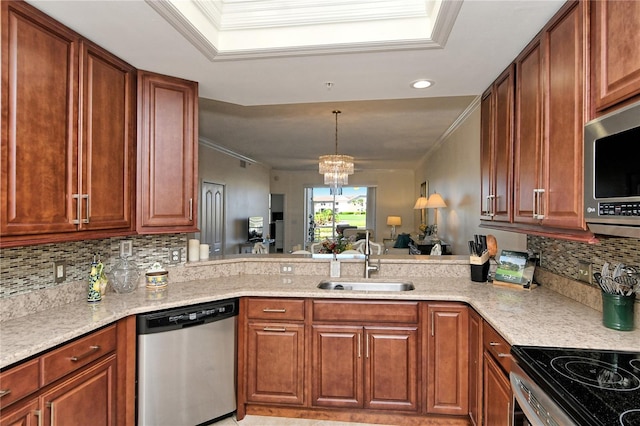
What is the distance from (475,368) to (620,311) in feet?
2.92

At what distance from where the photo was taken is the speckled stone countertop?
160cm

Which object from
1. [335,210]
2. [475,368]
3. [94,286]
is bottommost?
[475,368]

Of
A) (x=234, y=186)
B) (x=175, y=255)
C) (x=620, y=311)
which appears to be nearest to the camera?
(x=620, y=311)

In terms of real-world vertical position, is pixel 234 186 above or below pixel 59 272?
above

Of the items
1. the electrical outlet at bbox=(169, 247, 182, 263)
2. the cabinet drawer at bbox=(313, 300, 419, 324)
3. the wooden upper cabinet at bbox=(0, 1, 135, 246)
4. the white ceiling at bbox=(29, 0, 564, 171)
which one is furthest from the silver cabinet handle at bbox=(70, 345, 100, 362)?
the white ceiling at bbox=(29, 0, 564, 171)

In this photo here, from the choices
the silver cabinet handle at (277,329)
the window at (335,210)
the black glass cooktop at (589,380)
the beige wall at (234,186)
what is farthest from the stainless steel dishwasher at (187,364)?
the window at (335,210)

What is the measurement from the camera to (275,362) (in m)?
2.61

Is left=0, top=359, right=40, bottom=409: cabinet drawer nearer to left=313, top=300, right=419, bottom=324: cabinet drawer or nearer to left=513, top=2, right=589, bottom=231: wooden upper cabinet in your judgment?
left=313, top=300, right=419, bottom=324: cabinet drawer

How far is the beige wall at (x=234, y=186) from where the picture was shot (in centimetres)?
661

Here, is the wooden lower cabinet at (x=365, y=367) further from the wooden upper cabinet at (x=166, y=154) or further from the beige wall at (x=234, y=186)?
the beige wall at (x=234, y=186)

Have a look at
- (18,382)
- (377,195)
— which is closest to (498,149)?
(18,382)

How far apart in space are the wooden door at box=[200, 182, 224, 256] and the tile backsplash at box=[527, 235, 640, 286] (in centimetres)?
505

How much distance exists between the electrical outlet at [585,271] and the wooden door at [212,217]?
17.7 ft

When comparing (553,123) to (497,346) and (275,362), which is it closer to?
(497,346)
